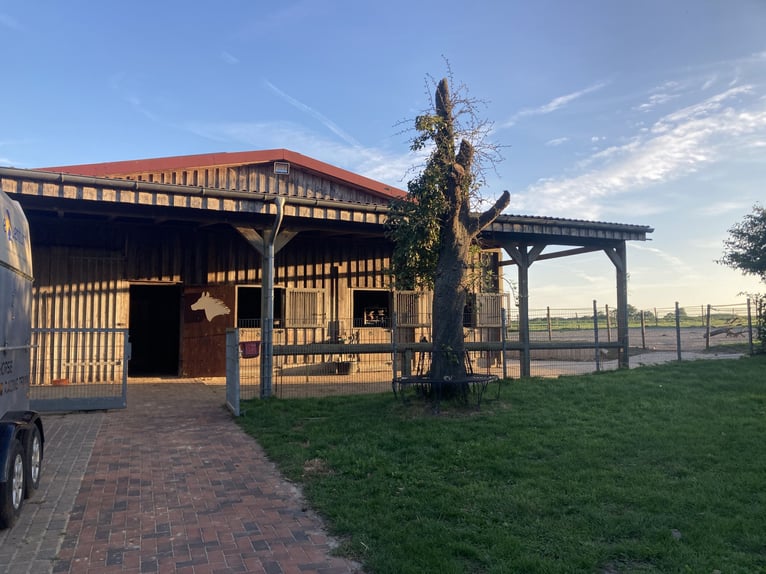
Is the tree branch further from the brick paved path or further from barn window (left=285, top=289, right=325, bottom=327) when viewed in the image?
barn window (left=285, top=289, right=325, bottom=327)

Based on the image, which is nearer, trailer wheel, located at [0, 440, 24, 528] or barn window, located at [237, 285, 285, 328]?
trailer wheel, located at [0, 440, 24, 528]

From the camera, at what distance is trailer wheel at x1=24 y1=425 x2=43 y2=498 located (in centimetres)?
480

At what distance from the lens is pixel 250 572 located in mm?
3584

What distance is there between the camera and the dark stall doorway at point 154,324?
61.3 ft

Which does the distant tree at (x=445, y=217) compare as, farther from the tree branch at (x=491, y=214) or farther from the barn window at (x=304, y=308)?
the barn window at (x=304, y=308)

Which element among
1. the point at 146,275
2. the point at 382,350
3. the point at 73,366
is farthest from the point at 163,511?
the point at 146,275

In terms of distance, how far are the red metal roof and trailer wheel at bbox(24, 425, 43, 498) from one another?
6995mm

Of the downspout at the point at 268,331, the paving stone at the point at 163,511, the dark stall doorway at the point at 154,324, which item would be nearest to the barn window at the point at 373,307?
the downspout at the point at 268,331

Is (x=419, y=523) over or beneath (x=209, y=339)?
beneath

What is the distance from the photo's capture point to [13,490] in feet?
14.1

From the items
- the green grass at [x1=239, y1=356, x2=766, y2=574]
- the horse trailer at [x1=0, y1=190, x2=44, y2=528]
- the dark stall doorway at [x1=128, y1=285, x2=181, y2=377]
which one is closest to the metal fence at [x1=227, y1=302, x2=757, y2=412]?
the green grass at [x1=239, y1=356, x2=766, y2=574]

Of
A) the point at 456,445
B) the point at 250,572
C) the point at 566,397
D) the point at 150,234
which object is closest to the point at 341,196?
the point at 150,234

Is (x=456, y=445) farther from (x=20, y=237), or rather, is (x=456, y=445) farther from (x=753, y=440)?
(x=20, y=237)

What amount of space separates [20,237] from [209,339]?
8.59m
